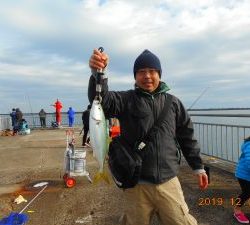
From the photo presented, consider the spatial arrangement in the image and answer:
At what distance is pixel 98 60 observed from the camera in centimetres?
353

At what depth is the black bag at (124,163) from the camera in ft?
12.2

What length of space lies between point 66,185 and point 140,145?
4.28m

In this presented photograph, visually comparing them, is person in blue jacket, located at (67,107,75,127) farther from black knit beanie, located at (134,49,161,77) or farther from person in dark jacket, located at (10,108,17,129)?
black knit beanie, located at (134,49,161,77)

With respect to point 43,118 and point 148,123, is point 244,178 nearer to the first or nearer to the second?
point 148,123

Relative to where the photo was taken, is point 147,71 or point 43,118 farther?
point 43,118

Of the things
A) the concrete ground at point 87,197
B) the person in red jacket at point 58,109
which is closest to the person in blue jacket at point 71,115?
the person in red jacket at point 58,109

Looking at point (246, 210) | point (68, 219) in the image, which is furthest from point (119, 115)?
point (246, 210)

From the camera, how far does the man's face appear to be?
3944 mm

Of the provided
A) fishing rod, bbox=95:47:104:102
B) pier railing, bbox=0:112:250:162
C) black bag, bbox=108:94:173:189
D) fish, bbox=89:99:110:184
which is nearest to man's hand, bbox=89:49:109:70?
fishing rod, bbox=95:47:104:102

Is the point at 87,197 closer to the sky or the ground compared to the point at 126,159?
closer to the ground

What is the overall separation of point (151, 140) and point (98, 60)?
89 centimetres

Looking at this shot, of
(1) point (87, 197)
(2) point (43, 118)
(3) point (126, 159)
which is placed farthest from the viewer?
(2) point (43, 118)

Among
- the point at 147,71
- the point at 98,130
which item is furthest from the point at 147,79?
the point at 98,130

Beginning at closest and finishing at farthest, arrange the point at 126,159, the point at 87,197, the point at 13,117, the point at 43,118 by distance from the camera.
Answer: the point at 126,159 < the point at 87,197 < the point at 13,117 < the point at 43,118
